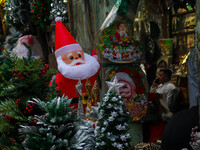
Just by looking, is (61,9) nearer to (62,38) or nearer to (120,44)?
(62,38)

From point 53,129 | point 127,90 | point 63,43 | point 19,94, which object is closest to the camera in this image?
point 53,129

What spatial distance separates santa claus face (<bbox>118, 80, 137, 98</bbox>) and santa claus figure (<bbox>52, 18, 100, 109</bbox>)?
1.78 ft

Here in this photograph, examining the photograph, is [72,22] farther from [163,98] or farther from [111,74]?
[163,98]

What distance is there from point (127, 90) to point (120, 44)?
582 millimetres

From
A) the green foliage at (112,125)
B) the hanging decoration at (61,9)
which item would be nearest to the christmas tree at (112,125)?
the green foliage at (112,125)

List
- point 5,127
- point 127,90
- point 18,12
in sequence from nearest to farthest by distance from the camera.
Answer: point 5,127, point 127,90, point 18,12

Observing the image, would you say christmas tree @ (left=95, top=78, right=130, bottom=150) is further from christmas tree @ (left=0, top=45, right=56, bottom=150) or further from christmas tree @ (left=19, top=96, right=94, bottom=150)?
christmas tree @ (left=0, top=45, right=56, bottom=150)

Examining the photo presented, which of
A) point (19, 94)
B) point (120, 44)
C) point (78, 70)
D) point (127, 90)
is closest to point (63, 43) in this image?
point (78, 70)

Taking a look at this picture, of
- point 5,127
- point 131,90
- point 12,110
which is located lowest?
point 131,90

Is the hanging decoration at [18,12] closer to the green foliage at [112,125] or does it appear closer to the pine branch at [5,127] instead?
the pine branch at [5,127]

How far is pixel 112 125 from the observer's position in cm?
203

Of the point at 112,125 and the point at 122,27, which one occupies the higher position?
the point at 122,27

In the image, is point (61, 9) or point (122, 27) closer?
point (122, 27)

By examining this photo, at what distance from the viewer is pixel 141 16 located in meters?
3.72
